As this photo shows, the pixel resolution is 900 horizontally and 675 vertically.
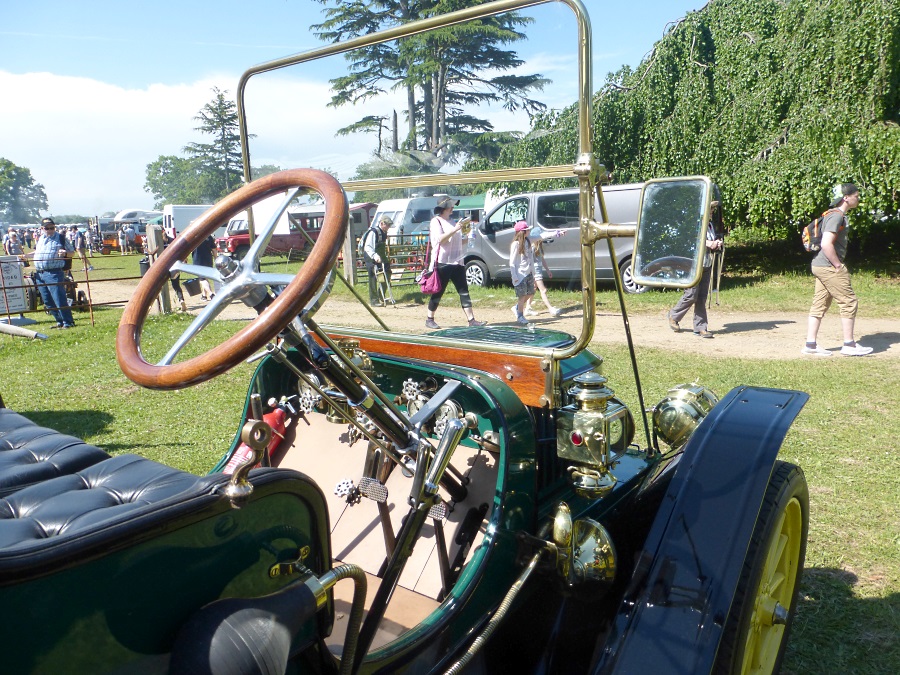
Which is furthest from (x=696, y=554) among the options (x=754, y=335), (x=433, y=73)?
(x=754, y=335)

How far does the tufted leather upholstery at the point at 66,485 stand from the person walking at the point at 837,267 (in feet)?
21.8

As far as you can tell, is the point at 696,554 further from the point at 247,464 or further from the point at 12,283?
the point at 12,283

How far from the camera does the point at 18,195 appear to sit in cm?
9688

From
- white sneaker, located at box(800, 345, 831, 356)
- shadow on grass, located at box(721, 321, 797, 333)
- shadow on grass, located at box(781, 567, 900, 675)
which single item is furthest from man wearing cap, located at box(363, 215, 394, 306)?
shadow on grass, located at box(721, 321, 797, 333)

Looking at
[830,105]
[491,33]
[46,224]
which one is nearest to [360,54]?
[491,33]

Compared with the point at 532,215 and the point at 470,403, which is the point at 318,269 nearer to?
the point at 470,403

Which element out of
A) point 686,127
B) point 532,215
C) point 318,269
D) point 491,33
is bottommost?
point 318,269

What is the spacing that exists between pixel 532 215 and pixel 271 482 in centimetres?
137

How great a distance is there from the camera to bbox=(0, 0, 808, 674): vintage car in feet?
3.81

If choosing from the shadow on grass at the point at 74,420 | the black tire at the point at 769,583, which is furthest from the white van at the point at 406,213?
the shadow on grass at the point at 74,420

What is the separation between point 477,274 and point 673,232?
2.35 feet

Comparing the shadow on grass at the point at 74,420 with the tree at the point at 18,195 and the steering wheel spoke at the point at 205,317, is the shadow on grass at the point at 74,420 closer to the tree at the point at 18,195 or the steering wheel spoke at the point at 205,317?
the steering wheel spoke at the point at 205,317

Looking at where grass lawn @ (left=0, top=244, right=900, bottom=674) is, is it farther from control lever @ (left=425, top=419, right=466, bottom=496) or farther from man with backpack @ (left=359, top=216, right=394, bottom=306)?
control lever @ (left=425, top=419, right=466, bottom=496)

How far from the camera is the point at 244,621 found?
3.96 ft
